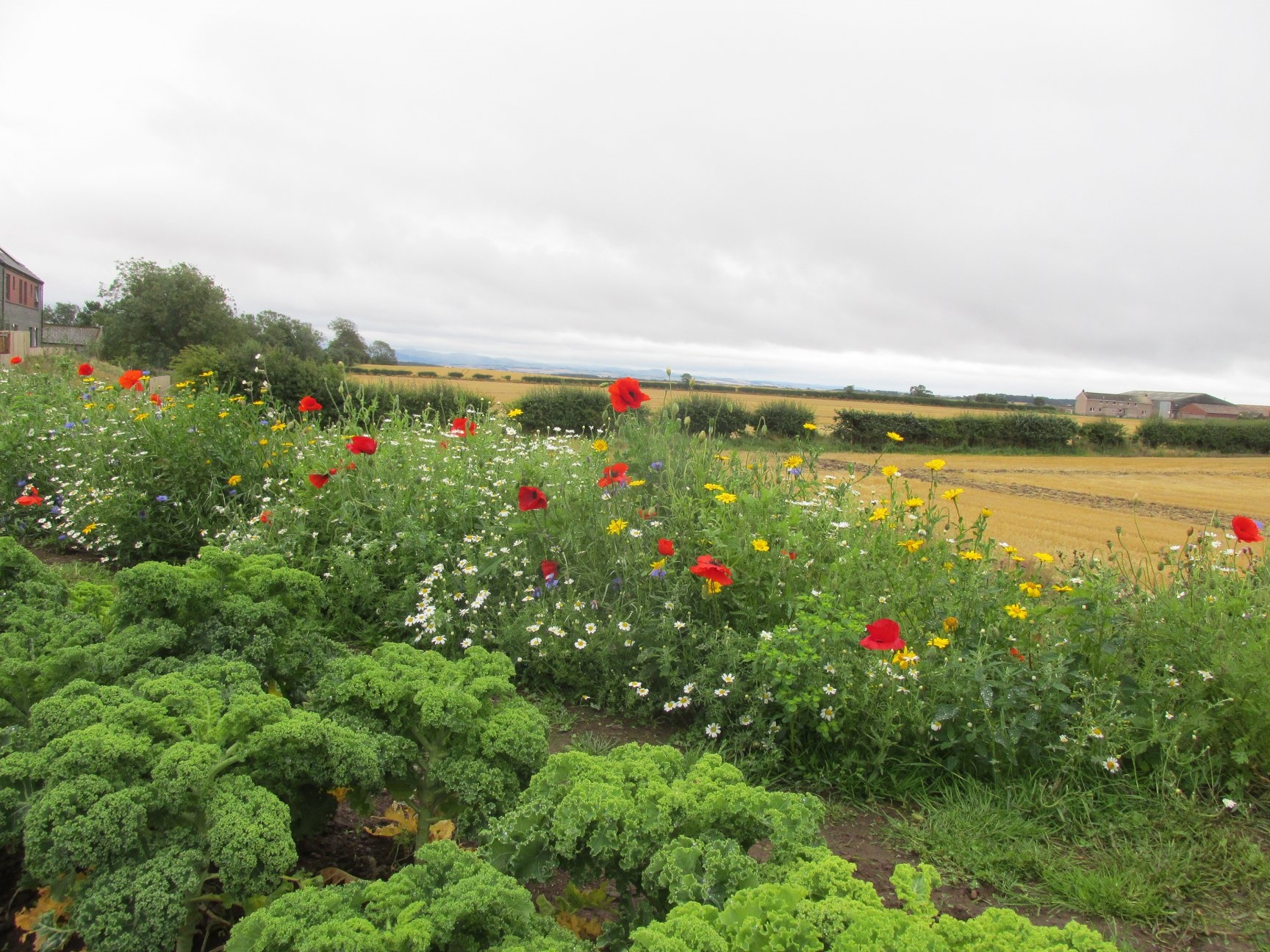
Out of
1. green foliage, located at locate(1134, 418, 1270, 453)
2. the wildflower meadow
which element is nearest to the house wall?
the wildflower meadow

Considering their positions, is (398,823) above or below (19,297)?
below

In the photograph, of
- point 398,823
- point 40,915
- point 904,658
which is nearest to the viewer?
point 40,915

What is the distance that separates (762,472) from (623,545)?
1168 millimetres

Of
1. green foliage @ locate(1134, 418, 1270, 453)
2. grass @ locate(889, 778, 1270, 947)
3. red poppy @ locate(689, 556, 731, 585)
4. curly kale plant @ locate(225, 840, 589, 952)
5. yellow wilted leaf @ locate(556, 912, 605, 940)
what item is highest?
green foliage @ locate(1134, 418, 1270, 453)

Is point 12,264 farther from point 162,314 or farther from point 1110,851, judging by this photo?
point 1110,851

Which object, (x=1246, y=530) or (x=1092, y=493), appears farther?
(x=1092, y=493)

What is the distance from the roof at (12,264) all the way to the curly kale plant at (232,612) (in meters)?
59.7

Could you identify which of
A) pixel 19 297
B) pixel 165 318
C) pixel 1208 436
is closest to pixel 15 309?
pixel 19 297

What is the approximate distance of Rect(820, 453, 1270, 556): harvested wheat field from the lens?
30.1 feet

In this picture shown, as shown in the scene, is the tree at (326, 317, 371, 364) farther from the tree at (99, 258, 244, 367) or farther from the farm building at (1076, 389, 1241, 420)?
the farm building at (1076, 389, 1241, 420)

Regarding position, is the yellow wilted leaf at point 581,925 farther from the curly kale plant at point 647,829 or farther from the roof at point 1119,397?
the roof at point 1119,397

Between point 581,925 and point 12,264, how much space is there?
6436 cm

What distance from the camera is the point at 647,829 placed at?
1.70 meters

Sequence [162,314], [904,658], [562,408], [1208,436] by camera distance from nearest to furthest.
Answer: [904,658] < [562,408] < [1208,436] < [162,314]
